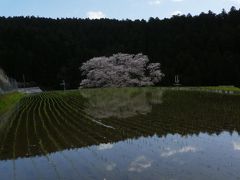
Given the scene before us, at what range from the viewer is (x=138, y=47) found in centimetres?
9406

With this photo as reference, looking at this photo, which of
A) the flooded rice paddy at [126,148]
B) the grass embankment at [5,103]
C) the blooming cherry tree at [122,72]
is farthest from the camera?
the blooming cherry tree at [122,72]

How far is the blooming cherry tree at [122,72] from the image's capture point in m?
74.9

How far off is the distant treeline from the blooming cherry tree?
213 inches

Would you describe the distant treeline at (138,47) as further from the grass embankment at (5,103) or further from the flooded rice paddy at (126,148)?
the flooded rice paddy at (126,148)

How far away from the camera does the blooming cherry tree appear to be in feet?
246

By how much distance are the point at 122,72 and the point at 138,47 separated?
66.5 ft

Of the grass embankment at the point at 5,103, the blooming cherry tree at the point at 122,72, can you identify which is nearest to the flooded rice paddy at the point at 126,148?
the grass embankment at the point at 5,103

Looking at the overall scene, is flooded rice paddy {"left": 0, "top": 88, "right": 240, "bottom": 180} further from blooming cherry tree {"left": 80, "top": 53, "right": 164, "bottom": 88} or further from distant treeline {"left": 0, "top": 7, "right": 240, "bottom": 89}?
distant treeline {"left": 0, "top": 7, "right": 240, "bottom": 89}

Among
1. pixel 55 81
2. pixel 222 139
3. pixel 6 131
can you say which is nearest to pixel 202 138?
pixel 222 139

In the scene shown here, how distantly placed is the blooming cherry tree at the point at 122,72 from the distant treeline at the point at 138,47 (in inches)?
213

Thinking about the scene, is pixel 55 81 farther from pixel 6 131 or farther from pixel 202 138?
pixel 202 138

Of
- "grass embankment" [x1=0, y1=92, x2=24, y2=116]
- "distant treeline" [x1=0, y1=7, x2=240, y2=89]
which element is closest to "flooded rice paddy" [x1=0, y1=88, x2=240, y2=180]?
"grass embankment" [x1=0, y1=92, x2=24, y2=116]

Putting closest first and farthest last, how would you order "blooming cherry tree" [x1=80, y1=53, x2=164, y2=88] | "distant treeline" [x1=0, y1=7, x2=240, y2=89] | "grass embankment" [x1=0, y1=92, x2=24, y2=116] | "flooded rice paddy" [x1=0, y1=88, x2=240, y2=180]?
"flooded rice paddy" [x1=0, y1=88, x2=240, y2=180]
"grass embankment" [x1=0, y1=92, x2=24, y2=116]
"blooming cherry tree" [x1=80, y1=53, x2=164, y2=88]
"distant treeline" [x1=0, y1=7, x2=240, y2=89]

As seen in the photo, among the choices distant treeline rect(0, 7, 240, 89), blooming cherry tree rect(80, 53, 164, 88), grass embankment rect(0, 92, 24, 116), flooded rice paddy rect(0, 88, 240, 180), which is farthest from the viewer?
distant treeline rect(0, 7, 240, 89)
